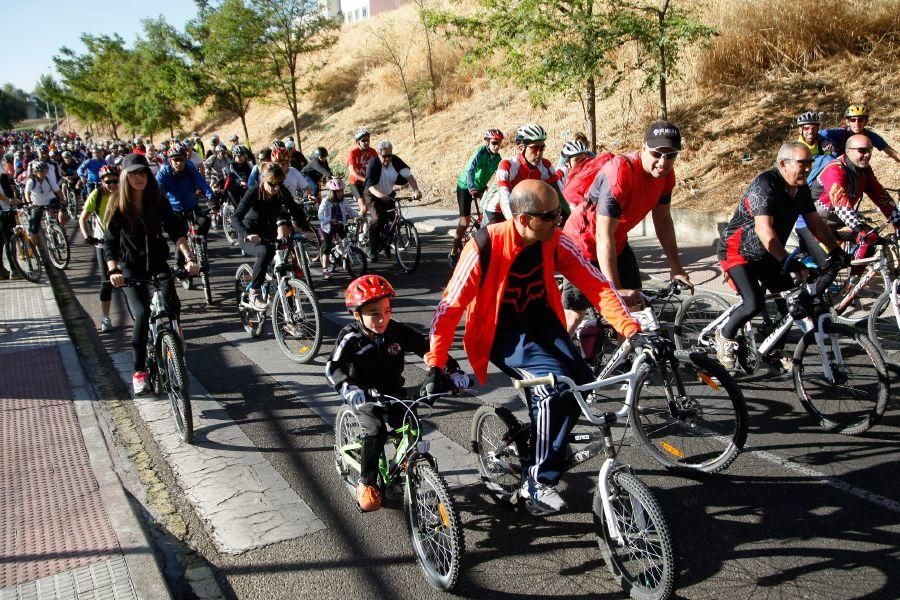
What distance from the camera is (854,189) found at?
24.1ft

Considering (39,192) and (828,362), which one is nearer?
(828,362)

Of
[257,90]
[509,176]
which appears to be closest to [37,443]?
[509,176]

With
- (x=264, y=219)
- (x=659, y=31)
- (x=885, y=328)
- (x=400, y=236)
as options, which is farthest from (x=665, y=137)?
(x=659, y=31)

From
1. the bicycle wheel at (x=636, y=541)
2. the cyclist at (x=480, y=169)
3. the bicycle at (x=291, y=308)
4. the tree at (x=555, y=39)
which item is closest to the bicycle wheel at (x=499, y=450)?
the bicycle wheel at (x=636, y=541)

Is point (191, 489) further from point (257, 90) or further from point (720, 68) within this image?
point (257, 90)

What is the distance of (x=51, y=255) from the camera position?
47.5 feet

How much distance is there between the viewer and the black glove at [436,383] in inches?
139

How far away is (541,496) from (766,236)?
9.48ft

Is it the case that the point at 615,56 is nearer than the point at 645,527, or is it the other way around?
the point at 645,527

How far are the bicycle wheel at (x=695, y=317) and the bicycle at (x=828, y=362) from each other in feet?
1.48

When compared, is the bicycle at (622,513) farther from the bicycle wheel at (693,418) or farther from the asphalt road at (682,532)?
the bicycle wheel at (693,418)

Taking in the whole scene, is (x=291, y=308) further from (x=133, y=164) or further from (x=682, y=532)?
(x=682, y=532)

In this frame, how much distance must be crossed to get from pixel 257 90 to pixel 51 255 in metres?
17.7

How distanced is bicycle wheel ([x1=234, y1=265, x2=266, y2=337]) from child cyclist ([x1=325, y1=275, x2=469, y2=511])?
15.2 ft
